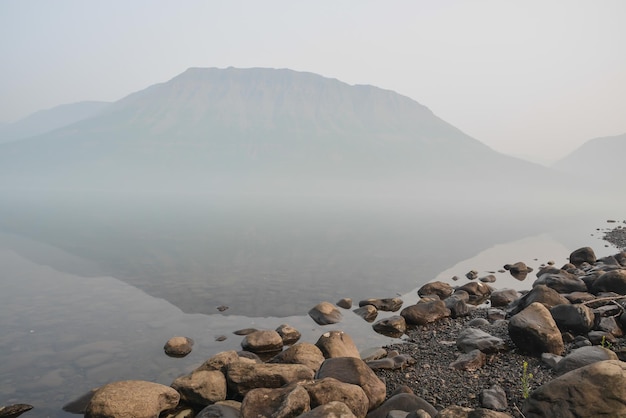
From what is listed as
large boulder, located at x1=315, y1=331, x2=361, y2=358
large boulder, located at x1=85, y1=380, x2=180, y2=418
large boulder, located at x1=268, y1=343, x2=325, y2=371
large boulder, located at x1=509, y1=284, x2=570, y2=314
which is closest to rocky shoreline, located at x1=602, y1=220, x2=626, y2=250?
large boulder, located at x1=509, y1=284, x2=570, y2=314

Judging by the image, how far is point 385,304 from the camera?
17828mm

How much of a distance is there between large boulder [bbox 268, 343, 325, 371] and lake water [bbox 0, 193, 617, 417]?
2706mm

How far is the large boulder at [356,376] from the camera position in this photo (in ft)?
28.2

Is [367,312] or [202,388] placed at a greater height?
[202,388]

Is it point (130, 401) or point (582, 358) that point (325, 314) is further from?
point (582, 358)

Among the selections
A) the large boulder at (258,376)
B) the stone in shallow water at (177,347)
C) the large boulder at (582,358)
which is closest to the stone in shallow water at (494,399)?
the large boulder at (582,358)

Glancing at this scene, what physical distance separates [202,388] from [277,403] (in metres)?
2.12

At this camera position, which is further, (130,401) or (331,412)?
(130,401)

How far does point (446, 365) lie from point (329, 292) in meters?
11.0

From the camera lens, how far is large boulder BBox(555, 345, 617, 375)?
28.7 feet

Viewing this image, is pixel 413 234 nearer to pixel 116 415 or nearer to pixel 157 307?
pixel 157 307

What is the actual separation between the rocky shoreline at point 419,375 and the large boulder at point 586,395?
2 cm

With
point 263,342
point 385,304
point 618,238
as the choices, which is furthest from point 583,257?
point 263,342

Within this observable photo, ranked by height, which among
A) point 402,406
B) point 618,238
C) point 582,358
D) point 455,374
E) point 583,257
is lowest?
point 618,238
